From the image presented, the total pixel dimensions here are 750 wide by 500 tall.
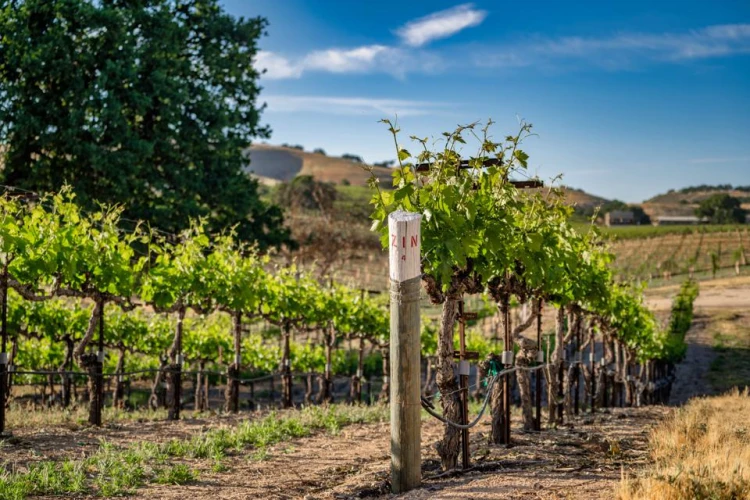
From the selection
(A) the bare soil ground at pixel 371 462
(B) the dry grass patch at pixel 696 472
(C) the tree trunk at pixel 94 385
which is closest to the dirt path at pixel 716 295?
(A) the bare soil ground at pixel 371 462

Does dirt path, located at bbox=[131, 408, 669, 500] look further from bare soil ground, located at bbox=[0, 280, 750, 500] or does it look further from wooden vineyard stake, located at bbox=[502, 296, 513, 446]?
wooden vineyard stake, located at bbox=[502, 296, 513, 446]

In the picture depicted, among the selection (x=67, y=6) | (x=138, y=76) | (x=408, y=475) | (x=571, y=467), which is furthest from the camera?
(x=138, y=76)

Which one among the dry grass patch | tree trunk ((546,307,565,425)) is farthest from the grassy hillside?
the dry grass patch

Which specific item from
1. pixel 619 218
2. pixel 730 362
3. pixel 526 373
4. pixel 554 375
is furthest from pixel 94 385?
pixel 619 218

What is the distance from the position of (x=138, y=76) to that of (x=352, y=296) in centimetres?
926

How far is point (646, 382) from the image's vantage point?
2155 cm

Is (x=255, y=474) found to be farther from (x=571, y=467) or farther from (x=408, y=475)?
(x=571, y=467)

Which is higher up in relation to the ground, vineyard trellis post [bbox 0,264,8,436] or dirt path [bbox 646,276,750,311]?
vineyard trellis post [bbox 0,264,8,436]

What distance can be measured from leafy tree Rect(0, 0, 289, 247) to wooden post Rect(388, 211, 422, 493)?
15171mm

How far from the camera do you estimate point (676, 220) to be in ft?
329

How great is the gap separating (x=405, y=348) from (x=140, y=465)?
3162 millimetres

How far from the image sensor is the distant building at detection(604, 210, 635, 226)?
311 feet

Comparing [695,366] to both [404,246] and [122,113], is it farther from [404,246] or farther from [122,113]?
[404,246]

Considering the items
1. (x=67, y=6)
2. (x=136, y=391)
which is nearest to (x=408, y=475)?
(x=67, y=6)
